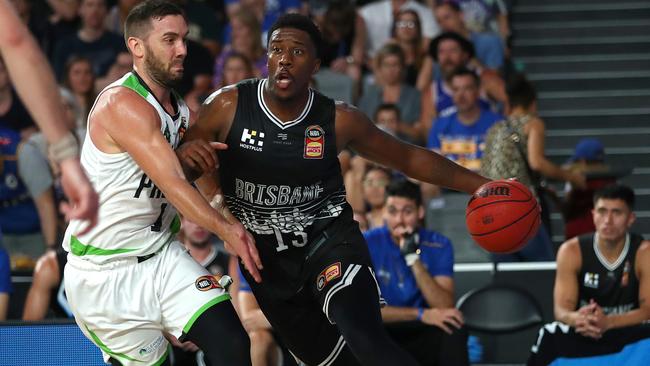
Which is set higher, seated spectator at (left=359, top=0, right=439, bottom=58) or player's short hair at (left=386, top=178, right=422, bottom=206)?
seated spectator at (left=359, top=0, right=439, bottom=58)

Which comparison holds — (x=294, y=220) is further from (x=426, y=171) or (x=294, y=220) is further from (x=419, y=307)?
(x=419, y=307)

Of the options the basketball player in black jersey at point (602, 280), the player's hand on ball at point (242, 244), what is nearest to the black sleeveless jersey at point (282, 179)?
the player's hand on ball at point (242, 244)

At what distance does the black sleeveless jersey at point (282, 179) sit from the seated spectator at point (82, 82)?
4721 mm

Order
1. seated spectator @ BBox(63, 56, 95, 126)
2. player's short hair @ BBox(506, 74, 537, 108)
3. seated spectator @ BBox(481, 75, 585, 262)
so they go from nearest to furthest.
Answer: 1. seated spectator @ BBox(481, 75, 585, 262)
2. player's short hair @ BBox(506, 74, 537, 108)
3. seated spectator @ BBox(63, 56, 95, 126)

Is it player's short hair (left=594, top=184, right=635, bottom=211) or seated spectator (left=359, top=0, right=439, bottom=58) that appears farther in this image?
seated spectator (left=359, top=0, right=439, bottom=58)

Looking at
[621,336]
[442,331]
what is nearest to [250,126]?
[442,331]

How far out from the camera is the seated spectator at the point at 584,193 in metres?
9.29

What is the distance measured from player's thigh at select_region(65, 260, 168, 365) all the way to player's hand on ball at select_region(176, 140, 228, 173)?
534 mm

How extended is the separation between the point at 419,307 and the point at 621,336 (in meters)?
1.34

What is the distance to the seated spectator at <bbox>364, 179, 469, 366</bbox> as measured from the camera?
7.25m

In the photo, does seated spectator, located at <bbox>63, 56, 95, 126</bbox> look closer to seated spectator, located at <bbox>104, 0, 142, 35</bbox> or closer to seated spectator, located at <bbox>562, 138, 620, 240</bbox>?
seated spectator, located at <bbox>104, 0, 142, 35</bbox>

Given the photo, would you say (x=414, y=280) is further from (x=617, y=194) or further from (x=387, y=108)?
(x=387, y=108)

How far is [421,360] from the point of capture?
7.27m

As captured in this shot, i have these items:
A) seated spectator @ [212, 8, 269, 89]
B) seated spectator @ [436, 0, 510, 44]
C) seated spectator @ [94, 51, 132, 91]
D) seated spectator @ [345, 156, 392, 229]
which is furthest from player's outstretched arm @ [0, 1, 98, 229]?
seated spectator @ [436, 0, 510, 44]
